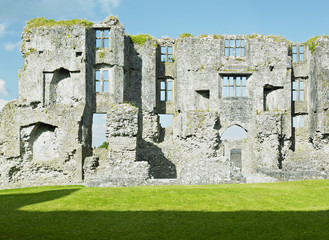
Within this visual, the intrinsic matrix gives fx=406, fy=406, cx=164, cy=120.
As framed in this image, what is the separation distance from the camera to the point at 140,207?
13570 millimetres

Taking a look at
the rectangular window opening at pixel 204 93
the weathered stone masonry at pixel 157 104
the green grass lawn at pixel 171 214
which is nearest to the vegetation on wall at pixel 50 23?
the weathered stone masonry at pixel 157 104

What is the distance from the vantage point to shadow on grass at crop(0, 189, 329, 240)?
9664 mm

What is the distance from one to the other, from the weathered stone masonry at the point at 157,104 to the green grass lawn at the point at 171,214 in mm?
9734

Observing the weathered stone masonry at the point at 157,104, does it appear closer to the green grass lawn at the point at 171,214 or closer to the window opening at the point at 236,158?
the window opening at the point at 236,158

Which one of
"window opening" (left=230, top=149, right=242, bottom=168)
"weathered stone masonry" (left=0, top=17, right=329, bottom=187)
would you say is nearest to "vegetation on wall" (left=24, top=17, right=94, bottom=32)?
"weathered stone masonry" (left=0, top=17, right=329, bottom=187)

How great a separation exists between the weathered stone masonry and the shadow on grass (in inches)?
514

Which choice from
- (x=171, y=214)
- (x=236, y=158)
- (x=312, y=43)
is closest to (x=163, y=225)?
(x=171, y=214)

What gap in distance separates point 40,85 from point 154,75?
28.1 ft

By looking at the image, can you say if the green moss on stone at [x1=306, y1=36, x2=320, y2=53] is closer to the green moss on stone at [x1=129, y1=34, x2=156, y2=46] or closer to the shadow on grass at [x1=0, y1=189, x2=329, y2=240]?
the green moss on stone at [x1=129, y1=34, x2=156, y2=46]

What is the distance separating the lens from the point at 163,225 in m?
10.8

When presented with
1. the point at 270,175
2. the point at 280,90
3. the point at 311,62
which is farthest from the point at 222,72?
the point at 270,175

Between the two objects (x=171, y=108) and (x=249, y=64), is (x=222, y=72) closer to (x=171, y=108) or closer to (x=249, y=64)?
(x=249, y=64)

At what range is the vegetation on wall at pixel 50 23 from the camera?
2902 centimetres

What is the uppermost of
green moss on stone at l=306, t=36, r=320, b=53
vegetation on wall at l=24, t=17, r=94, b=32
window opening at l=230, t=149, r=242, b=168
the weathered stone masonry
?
vegetation on wall at l=24, t=17, r=94, b=32
